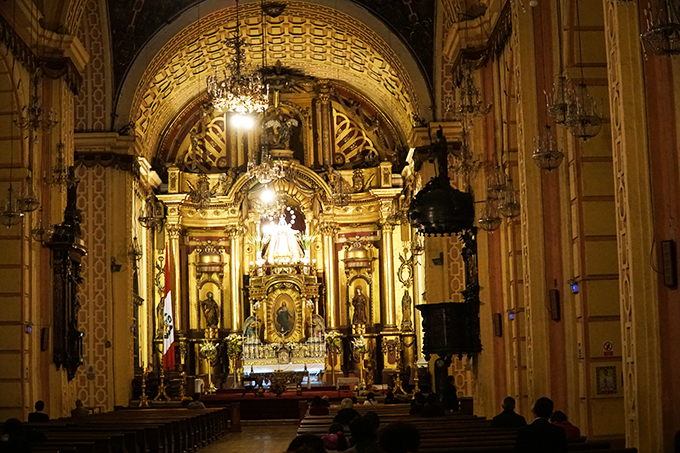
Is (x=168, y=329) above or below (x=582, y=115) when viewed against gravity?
below

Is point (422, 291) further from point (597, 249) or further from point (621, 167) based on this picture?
point (621, 167)

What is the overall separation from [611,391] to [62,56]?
9648mm

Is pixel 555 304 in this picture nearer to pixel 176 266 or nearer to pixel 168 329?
pixel 168 329

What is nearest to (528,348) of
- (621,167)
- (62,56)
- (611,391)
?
(611,391)

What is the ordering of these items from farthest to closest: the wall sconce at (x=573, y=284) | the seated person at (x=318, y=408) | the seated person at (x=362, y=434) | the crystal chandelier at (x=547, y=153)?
1. the seated person at (x=318, y=408)
2. the wall sconce at (x=573, y=284)
3. the crystal chandelier at (x=547, y=153)
4. the seated person at (x=362, y=434)

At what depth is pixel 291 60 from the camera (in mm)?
26812

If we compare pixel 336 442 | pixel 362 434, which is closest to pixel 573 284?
pixel 336 442

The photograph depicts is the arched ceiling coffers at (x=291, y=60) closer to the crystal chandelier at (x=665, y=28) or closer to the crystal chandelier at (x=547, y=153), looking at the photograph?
the crystal chandelier at (x=547, y=153)

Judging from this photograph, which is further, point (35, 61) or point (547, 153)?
point (35, 61)

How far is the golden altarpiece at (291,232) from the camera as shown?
2744 cm

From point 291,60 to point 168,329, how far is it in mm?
7903

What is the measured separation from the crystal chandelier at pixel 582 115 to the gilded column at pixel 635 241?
20 cm

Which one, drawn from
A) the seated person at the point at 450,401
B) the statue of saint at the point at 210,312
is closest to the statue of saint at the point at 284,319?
the statue of saint at the point at 210,312

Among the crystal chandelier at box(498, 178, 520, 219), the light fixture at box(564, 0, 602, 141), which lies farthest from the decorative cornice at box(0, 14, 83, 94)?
the light fixture at box(564, 0, 602, 141)
